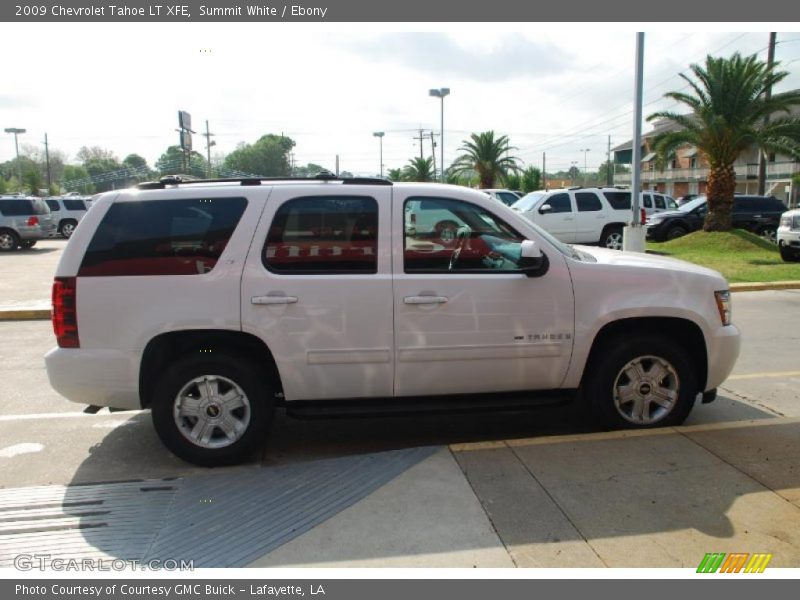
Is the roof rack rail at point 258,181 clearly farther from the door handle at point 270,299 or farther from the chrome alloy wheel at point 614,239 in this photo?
the chrome alloy wheel at point 614,239

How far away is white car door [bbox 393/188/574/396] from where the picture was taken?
13.2 ft

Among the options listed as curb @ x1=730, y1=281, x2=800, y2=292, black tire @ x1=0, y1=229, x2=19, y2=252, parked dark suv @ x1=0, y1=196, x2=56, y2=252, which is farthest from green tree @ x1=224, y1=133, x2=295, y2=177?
curb @ x1=730, y1=281, x2=800, y2=292

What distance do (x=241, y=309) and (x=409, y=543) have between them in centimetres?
178

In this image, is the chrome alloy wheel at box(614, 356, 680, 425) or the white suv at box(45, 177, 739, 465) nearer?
the white suv at box(45, 177, 739, 465)

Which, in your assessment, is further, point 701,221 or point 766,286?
point 701,221

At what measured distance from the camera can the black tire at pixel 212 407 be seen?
3.93m

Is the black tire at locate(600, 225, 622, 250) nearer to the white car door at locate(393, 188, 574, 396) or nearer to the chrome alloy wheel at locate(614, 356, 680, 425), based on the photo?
the chrome alloy wheel at locate(614, 356, 680, 425)

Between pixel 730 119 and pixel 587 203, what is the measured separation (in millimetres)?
4713

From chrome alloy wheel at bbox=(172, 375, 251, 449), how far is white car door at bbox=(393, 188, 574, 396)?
107cm

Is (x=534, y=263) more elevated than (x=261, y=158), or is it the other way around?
(x=261, y=158)

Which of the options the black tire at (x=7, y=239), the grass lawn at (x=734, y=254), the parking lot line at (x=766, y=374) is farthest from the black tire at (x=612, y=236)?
the black tire at (x=7, y=239)

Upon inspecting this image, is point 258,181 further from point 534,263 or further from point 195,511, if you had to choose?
point 195,511

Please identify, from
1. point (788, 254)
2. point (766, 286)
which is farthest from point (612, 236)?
point (766, 286)

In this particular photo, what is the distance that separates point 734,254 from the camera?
628 inches
